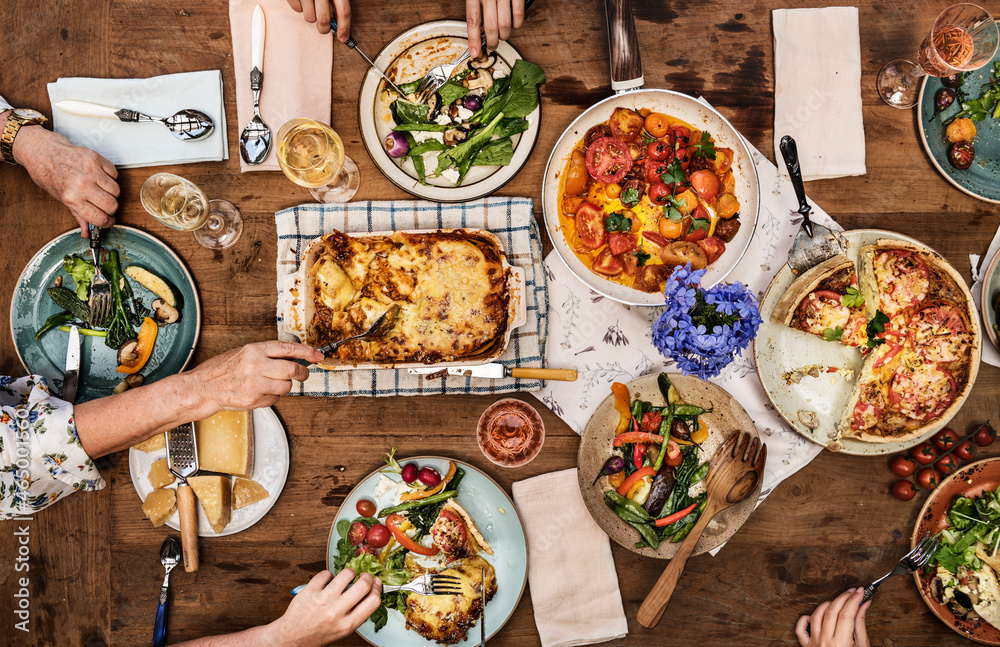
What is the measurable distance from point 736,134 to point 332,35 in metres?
2.23

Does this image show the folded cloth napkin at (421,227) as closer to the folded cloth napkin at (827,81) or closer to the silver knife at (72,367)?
the silver knife at (72,367)

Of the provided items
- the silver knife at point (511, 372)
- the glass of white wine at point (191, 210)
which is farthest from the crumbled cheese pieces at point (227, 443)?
the silver knife at point (511, 372)

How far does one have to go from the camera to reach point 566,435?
9.91 feet

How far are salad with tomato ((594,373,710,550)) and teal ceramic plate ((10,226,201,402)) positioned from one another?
2.32 m

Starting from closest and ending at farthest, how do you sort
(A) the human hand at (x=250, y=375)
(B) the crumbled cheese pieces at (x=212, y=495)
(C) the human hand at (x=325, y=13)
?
(A) the human hand at (x=250, y=375)
(C) the human hand at (x=325, y=13)
(B) the crumbled cheese pieces at (x=212, y=495)

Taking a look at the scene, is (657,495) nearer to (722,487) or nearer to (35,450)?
(722,487)

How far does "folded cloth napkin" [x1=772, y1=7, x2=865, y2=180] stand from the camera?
2.95 m

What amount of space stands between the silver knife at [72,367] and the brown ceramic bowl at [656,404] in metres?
2.67

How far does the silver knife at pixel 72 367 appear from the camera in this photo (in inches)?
112

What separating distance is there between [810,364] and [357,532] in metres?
2.57

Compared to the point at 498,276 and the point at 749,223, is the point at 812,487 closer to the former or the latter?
the point at 749,223

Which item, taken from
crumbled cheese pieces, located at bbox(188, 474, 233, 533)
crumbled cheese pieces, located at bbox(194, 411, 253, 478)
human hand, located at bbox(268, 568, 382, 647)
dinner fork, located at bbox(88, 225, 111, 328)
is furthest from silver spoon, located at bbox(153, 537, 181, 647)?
dinner fork, located at bbox(88, 225, 111, 328)

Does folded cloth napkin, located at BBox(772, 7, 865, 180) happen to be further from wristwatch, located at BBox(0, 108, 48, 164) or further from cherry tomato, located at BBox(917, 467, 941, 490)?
wristwatch, located at BBox(0, 108, 48, 164)

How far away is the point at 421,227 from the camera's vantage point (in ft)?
9.75
